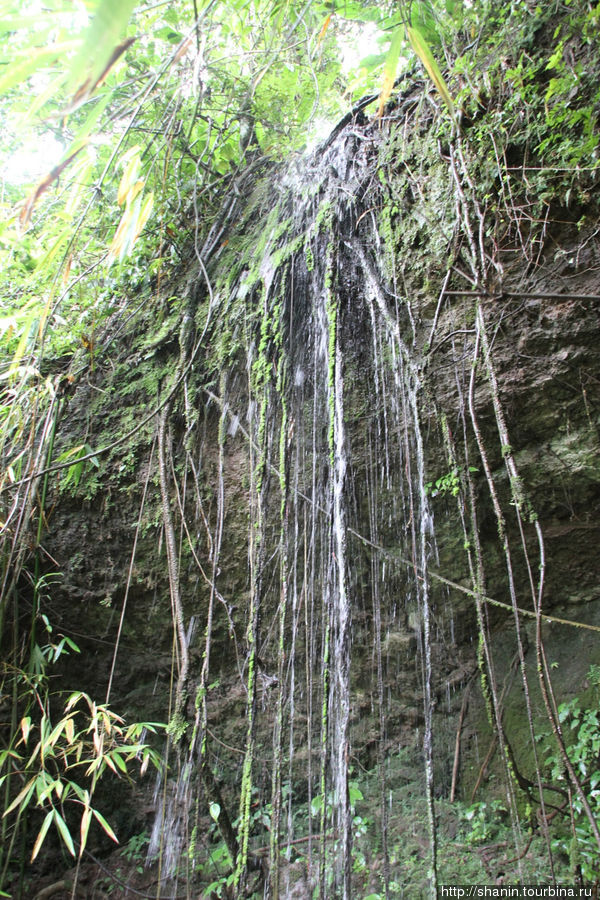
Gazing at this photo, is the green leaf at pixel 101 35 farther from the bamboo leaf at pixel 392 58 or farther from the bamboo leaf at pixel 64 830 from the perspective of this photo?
the bamboo leaf at pixel 64 830

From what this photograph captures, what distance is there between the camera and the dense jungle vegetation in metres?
2.03

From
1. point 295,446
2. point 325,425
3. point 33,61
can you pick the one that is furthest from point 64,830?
point 33,61

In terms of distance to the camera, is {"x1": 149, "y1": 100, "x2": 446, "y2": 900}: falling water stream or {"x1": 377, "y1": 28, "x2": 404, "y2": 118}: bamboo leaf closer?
{"x1": 377, "y1": 28, "x2": 404, "y2": 118}: bamboo leaf

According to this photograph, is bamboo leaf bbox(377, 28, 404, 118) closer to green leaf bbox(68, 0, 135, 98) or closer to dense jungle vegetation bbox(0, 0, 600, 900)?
green leaf bbox(68, 0, 135, 98)

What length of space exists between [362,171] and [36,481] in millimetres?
2199

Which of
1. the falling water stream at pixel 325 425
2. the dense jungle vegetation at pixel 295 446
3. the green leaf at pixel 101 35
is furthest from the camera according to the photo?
the falling water stream at pixel 325 425

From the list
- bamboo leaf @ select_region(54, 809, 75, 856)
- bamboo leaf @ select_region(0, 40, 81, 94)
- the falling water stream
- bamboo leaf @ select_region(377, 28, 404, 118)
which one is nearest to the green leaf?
bamboo leaf @ select_region(0, 40, 81, 94)

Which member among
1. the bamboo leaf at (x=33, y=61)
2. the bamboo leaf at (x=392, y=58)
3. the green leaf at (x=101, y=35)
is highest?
the bamboo leaf at (x=392, y=58)

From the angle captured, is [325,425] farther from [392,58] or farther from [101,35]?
[101,35]

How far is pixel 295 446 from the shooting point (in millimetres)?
2398

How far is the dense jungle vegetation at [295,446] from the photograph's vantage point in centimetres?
203

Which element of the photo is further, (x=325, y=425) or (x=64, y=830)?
(x=325, y=425)

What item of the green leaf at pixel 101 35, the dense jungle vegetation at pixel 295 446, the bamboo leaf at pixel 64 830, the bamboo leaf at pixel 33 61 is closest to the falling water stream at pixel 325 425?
the dense jungle vegetation at pixel 295 446

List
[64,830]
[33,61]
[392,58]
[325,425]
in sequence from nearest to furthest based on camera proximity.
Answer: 1. [33,61]
2. [392,58]
3. [64,830]
4. [325,425]
